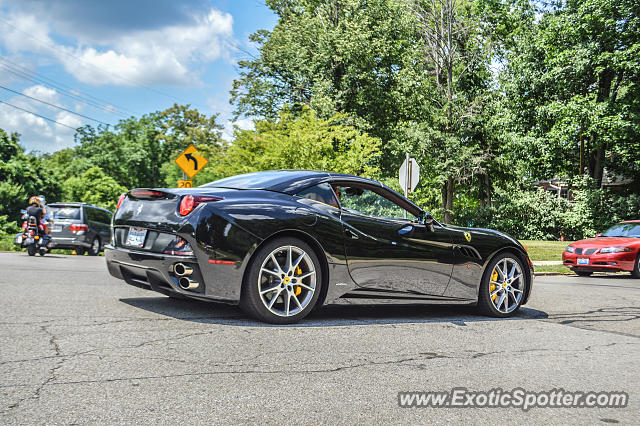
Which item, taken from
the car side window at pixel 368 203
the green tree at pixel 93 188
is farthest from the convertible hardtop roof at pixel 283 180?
the green tree at pixel 93 188

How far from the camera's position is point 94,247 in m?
18.7

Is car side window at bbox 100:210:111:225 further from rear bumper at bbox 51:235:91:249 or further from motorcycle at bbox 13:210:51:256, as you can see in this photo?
motorcycle at bbox 13:210:51:256

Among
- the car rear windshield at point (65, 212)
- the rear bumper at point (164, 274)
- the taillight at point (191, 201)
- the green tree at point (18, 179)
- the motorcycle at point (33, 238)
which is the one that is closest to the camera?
the rear bumper at point (164, 274)

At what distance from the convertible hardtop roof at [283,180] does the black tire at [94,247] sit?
1392 centimetres

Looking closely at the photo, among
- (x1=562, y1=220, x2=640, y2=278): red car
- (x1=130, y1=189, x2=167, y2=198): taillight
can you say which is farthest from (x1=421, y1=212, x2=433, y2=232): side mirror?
(x1=562, y1=220, x2=640, y2=278): red car

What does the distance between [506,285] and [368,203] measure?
81.5 inches

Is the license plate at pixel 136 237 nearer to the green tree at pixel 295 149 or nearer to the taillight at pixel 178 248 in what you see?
the taillight at pixel 178 248

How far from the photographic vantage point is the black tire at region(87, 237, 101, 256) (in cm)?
1861

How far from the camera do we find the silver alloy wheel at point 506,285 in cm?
675

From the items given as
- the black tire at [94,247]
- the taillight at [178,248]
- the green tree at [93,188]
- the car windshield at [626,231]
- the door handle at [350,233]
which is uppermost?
the green tree at [93,188]

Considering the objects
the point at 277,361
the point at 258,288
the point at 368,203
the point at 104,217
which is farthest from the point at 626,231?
the point at 104,217

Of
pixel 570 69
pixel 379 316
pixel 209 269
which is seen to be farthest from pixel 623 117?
pixel 209 269

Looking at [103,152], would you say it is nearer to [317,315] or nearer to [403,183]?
[403,183]

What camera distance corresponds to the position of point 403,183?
55.0ft
